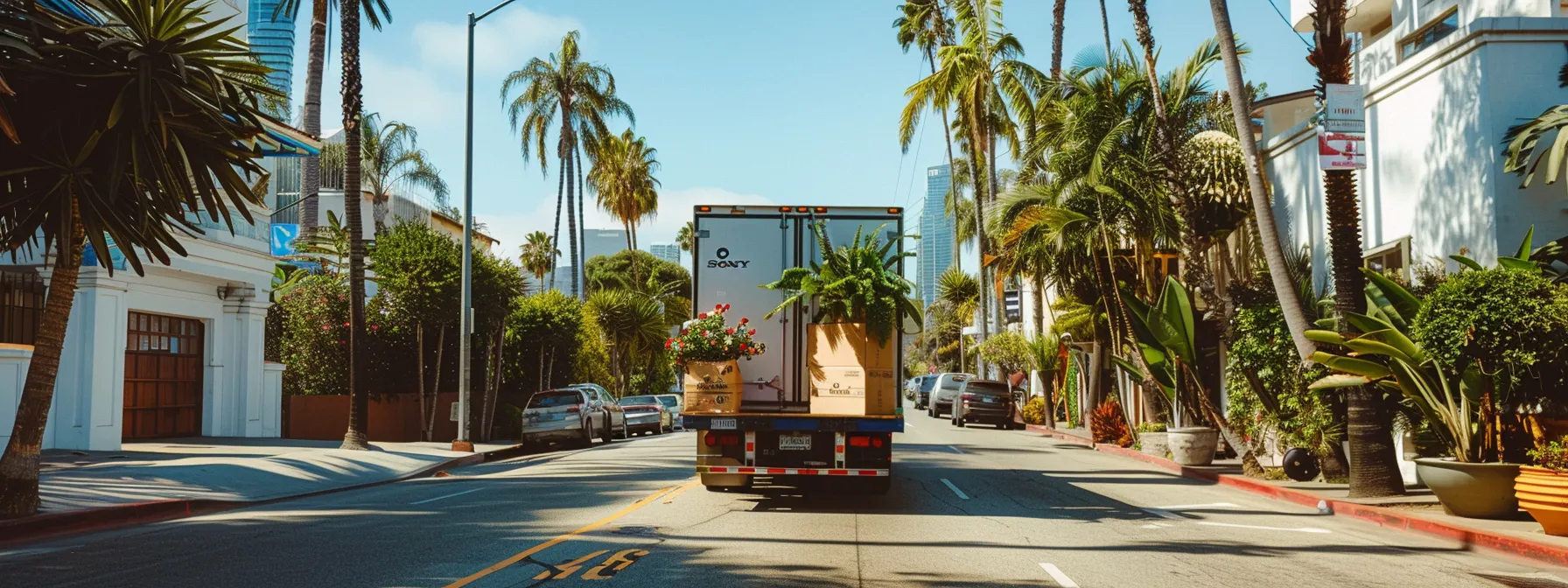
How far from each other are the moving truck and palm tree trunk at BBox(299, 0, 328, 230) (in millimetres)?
15250

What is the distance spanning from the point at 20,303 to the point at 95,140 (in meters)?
12.9

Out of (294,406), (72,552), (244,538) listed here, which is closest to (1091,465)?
(244,538)

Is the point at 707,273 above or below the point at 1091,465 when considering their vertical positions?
above

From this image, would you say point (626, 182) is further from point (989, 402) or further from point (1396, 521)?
point (1396, 521)

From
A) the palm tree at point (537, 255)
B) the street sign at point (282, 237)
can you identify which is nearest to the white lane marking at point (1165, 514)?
the street sign at point (282, 237)

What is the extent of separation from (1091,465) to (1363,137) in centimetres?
909

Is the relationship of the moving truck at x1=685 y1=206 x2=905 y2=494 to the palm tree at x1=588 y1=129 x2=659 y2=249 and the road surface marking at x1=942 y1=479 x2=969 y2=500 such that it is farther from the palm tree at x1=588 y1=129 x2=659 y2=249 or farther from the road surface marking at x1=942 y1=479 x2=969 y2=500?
the palm tree at x1=588 y1=129 x2=659 y2=249

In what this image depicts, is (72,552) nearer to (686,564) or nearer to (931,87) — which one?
(686,564)

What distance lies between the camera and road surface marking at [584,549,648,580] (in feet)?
27.8

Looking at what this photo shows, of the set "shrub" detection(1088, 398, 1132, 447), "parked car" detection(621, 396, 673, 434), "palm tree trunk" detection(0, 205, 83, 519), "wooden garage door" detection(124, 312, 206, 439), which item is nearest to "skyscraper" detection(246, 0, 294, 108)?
"parked car" detection(621, 396, 673, 434)

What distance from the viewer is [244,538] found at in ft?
36.0

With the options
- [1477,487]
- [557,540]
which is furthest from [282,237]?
[1477,487]

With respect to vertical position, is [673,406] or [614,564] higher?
[673,406]

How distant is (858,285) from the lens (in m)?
13.6
